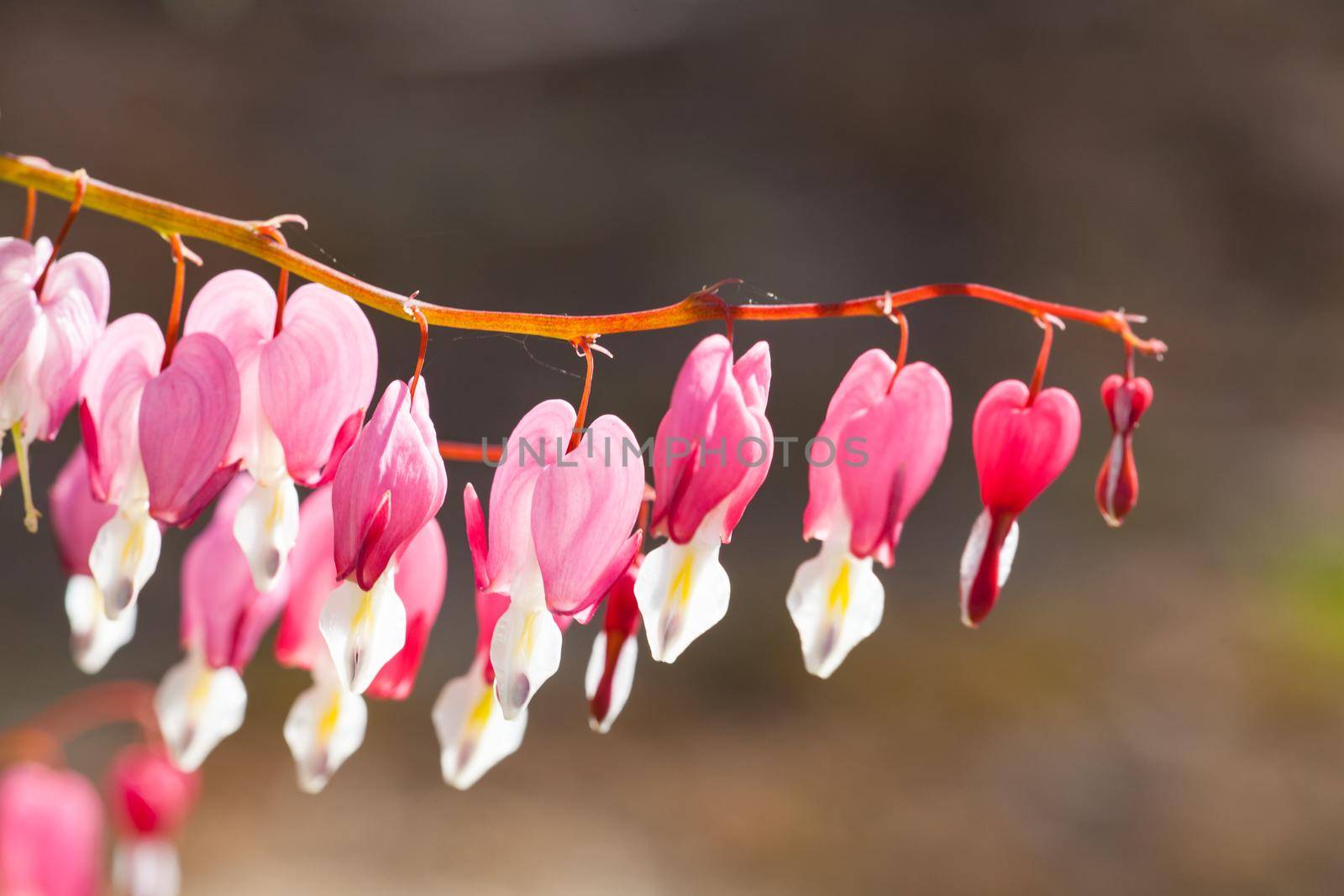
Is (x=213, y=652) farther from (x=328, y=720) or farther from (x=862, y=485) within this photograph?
(x=862, y=485)

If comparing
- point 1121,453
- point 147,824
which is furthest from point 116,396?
point 147,824

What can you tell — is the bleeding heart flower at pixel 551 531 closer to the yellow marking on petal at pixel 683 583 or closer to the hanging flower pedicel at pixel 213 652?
the yellow marking on petal at pixel 683 583

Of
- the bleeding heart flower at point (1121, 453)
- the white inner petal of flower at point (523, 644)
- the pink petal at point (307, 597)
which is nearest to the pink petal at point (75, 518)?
the pink petal at point (307, 597)

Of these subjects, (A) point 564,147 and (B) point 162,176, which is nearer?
(B) point 162,176

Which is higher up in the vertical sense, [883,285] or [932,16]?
[932,16]

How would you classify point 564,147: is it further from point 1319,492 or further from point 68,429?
point 1319,492

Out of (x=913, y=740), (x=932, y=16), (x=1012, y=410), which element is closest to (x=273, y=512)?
(x=1012, y=410)
